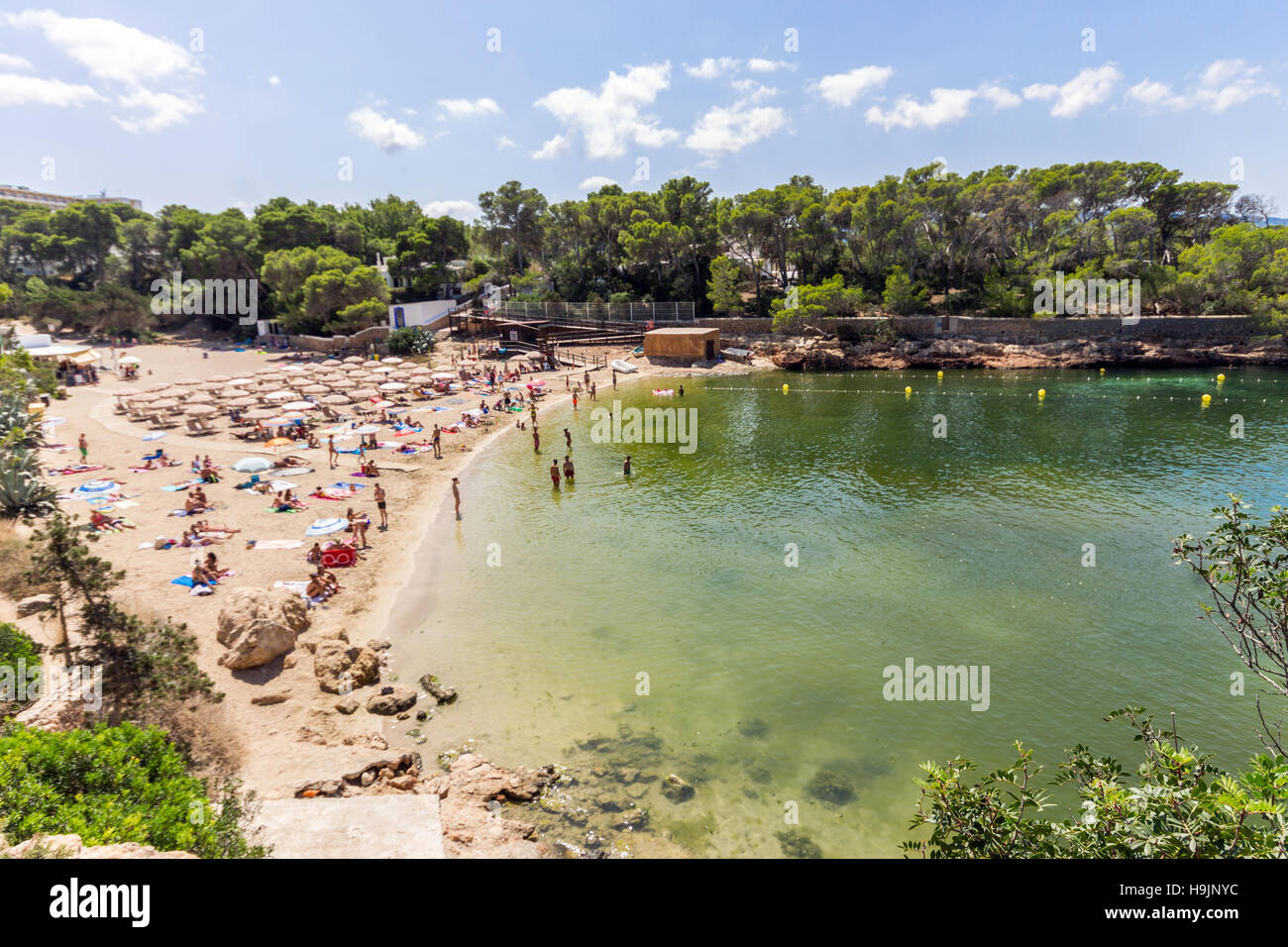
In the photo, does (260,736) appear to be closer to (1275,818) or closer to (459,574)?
(459,574)

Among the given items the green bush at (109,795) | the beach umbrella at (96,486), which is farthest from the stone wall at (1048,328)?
the green bush at (109,795)

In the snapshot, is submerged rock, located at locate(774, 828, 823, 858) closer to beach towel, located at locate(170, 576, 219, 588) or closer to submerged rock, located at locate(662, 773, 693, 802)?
submerged rock, located at locate(662, 773, 693, 802)

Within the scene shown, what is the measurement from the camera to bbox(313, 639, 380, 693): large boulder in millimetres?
13984

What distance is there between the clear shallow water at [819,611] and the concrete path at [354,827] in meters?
2.81

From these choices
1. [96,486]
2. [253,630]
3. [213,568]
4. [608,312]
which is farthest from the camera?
[608,312]

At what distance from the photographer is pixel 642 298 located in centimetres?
6988

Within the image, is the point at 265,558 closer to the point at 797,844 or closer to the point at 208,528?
the point at 208,528

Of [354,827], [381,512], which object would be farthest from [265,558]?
[354,827]

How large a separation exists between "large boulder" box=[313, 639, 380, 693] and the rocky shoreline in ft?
154

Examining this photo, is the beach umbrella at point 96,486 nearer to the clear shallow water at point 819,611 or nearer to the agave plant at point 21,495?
the agave plant at point 21,495

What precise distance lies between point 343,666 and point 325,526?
8078mm

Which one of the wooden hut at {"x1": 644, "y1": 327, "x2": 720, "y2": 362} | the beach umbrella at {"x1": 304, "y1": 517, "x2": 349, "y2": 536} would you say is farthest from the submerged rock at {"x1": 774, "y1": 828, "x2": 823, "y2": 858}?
the wooden hut at {"x1": 644, "y1": 327, "x2": 720, "y2": 362}

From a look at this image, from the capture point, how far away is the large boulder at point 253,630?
45.8 ft

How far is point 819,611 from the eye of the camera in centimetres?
1730
